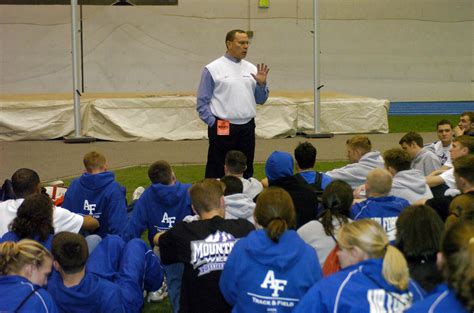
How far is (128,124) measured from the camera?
13.3m

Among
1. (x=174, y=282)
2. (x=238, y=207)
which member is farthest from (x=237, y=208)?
(x=174, y=282)

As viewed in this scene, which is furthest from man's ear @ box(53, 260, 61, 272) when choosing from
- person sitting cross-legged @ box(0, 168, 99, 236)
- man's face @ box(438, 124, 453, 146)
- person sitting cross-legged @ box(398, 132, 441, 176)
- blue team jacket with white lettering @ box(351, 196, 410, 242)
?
man's face @ box(438, 124, 453, 146)

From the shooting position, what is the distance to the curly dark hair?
14.2ft

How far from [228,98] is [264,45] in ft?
41.6

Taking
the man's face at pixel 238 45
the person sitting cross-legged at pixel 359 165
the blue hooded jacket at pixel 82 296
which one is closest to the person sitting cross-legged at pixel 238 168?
the person sitting cross-legged at pixel 359 165

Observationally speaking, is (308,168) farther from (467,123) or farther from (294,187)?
(467,123)

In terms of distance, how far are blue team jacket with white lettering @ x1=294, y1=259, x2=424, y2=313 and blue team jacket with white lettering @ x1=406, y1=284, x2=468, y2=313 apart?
0.33 metres

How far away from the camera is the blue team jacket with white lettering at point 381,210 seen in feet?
15.0

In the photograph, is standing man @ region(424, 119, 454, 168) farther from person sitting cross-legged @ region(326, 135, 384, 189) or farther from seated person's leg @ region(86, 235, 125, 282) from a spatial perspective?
seated person's leg @ region(86, 235, 125, 282)

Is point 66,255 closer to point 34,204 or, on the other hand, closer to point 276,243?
point 34,204

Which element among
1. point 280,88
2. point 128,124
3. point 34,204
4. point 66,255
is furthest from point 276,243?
point 280,88

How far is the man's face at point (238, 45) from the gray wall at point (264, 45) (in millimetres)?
12349

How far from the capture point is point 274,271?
351 centimetres

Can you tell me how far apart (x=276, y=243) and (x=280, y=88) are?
16.7 m
